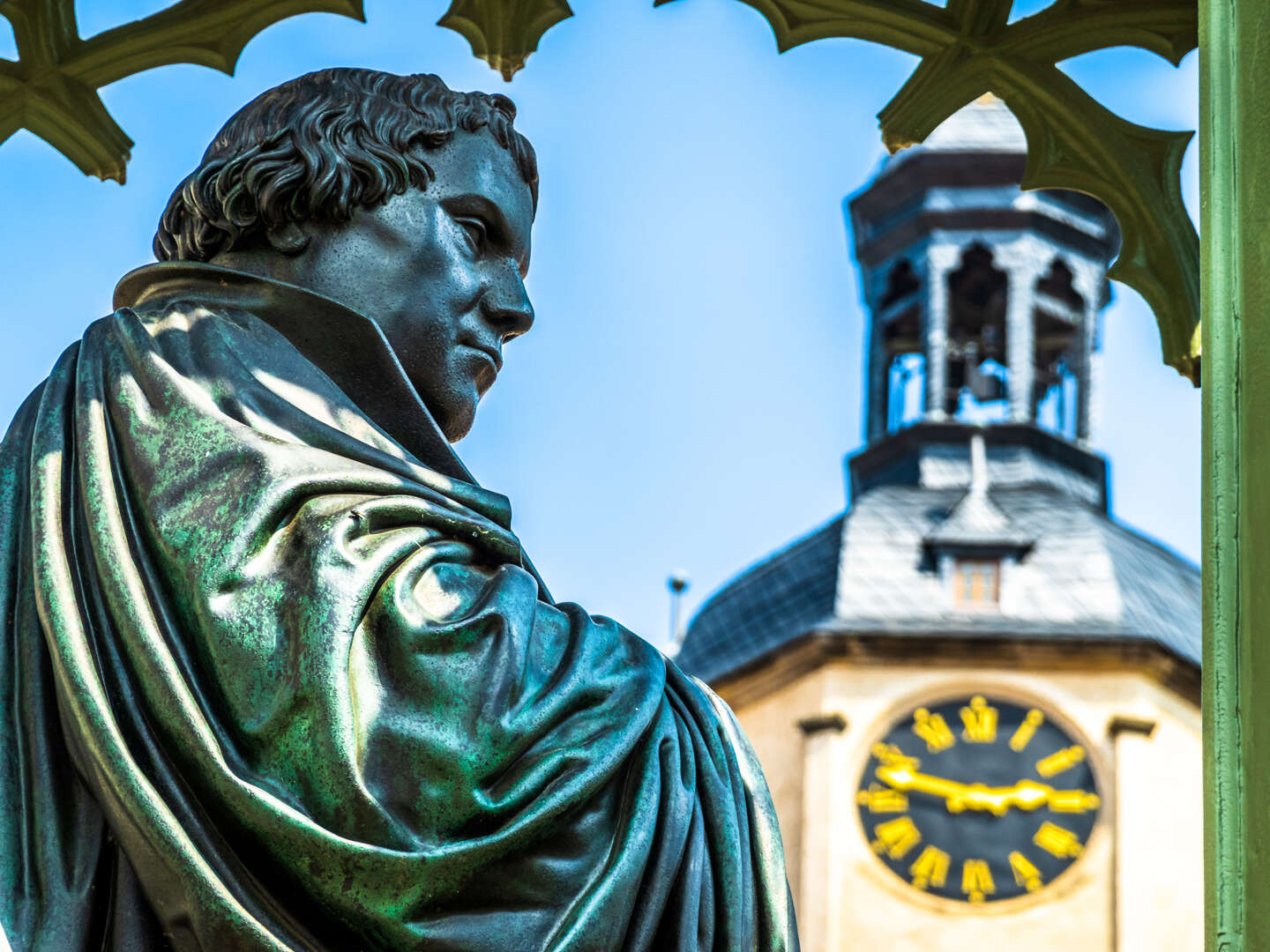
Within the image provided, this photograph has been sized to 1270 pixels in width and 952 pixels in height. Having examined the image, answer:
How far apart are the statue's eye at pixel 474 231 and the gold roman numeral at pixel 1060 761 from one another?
38706 millimetres

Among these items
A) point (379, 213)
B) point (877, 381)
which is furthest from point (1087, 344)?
point (379, 213)

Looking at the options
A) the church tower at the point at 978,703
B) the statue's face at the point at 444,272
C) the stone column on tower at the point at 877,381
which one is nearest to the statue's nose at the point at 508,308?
the statue's face at the point at 444,272

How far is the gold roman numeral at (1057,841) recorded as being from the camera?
4247 centimetres

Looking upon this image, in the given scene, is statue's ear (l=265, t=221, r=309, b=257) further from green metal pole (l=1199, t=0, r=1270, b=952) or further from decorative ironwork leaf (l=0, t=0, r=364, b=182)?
decorative ironwork leaf (l=0, t=0, r=364, b=182)

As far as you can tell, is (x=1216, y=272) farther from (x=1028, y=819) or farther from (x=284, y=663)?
(x=1028, y=819)

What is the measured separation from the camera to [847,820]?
42656mm

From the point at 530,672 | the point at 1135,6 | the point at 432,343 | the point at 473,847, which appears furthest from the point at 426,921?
the point at 1135,6

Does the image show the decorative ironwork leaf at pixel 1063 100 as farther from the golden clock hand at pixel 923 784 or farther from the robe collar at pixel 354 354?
the golden clock hand at pixel 923 784

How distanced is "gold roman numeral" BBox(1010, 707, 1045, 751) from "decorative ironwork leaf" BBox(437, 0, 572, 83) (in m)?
36.6

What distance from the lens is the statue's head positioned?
13.9 feet

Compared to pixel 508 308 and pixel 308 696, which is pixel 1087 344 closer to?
pixel 508 308

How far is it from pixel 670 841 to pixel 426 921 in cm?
31

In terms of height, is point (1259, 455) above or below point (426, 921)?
above

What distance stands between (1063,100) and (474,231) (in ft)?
7.35
